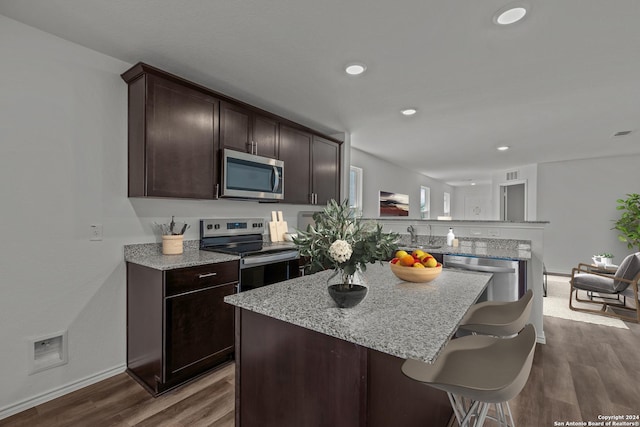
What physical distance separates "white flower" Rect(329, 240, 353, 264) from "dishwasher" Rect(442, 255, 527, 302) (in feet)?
7.23

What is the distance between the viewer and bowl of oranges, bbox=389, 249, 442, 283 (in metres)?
1.64

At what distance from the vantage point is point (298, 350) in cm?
114

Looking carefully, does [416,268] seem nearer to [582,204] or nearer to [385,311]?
[385,311]

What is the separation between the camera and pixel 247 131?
292 centimetres

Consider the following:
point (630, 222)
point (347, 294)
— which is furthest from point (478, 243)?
point (630, 222)

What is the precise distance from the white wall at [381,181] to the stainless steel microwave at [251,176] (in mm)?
2218

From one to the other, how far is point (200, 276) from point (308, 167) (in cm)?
190

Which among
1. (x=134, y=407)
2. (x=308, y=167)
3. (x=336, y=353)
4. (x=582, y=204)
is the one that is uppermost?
(x=308, y=167)

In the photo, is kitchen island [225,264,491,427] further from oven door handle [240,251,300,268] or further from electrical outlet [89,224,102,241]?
electrical outlet [89,224,102,241]

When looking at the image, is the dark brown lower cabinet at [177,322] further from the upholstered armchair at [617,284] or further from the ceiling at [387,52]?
the upholstered armchair at [617,284]

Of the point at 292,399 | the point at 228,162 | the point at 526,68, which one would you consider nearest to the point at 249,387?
the point at 292,399

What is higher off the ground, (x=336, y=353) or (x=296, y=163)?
(x=296, y=163)

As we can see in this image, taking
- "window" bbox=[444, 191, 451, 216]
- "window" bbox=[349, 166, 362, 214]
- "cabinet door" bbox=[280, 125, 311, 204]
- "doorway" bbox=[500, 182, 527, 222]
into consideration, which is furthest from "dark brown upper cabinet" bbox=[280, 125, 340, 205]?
"window" bbox=[444, 191, 451, 216]

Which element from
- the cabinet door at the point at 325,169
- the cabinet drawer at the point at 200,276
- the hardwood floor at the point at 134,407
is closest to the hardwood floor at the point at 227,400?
the hardwood floor at the point at 134,407
